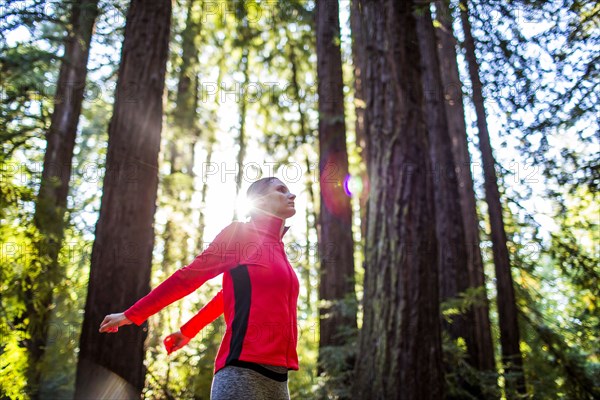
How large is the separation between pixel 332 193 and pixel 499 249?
10.3 ft

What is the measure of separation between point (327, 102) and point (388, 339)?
6.26 m

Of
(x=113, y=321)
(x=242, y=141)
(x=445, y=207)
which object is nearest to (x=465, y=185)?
(x=445, y=207)

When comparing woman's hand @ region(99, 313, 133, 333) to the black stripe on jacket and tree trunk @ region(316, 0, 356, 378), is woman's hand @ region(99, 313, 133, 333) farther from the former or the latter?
tree trunk @ region(316, 0, 356, 378)

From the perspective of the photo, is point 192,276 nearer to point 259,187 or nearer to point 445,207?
point 259,187

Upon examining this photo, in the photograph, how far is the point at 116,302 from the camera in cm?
491

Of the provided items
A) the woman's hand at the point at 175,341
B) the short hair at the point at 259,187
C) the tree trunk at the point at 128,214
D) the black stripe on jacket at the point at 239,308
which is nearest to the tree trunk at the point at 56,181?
the tree trunk at the point at 128,214

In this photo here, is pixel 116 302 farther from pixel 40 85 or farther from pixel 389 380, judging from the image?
pixel 40 85

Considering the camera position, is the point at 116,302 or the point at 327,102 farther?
the point at 327,102

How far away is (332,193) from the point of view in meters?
9.67

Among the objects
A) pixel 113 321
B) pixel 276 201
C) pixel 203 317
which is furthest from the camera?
pixel 203 317

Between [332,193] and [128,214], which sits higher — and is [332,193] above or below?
above

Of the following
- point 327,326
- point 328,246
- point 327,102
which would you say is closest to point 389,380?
point 327,326

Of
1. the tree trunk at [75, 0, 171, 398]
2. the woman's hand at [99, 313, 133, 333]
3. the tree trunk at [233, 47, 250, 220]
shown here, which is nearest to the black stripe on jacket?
the woman's hand at [99, 313, 133, 333]

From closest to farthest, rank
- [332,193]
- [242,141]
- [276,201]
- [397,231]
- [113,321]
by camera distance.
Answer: [113,321], [276,201], [397,231], [332,193], [242,141]
